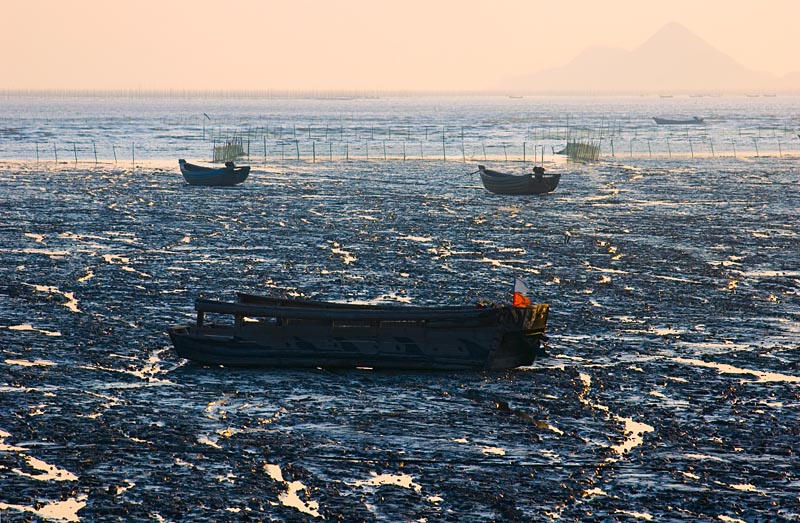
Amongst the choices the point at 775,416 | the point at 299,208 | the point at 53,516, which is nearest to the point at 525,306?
the point at 775,416

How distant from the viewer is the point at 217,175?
6931cm

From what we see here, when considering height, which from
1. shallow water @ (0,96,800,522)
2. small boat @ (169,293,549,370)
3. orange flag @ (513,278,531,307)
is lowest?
shallow water @ (0,96,800,522)

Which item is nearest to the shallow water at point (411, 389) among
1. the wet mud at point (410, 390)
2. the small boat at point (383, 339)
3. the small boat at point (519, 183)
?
the wet mud at point (410, 390)

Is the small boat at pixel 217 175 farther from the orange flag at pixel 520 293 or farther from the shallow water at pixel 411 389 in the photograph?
the orange flag at pixel 520 293

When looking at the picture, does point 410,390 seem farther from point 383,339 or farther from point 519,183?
point 519,183

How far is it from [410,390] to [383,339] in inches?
71.7

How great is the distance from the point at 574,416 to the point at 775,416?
4049 mm

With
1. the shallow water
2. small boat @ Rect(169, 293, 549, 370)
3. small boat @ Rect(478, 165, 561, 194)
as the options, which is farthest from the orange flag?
small boat @ Rect(478, 165, 561, 194)

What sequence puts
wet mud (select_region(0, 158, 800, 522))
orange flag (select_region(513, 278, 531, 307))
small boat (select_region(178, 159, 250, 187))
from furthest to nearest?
small boat (select_region(178, 159, 250, 187)), orange flag (select_region(513, 278, 531, 307)), wet mud (select_region(0, 158, 800, 522))

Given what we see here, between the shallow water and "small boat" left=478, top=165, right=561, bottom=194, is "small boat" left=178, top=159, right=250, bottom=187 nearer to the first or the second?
"small boat" left=478, top=165, right=561, bottom=194

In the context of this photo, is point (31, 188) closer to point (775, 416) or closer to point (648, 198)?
point (648, 198)

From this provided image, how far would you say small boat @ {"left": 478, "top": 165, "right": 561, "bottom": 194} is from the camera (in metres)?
64.9

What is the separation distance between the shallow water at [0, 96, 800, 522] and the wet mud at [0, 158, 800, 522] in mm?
76

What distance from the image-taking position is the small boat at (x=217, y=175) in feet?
228
